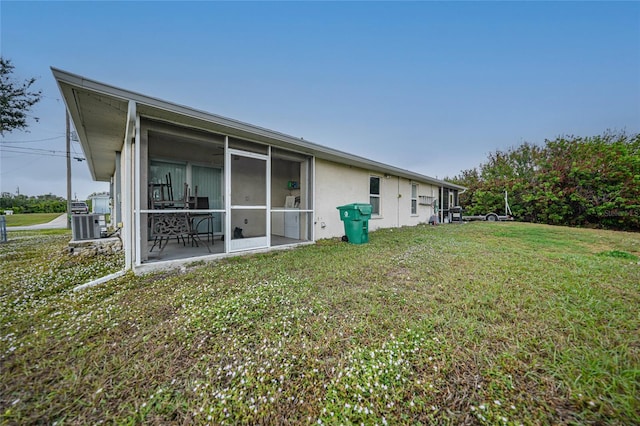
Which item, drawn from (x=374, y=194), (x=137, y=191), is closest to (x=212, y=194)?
(x=137, y=191)

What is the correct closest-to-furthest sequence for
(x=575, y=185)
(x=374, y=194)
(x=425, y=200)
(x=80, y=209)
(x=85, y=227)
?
1. (x=85, y=227)
2. (x=374, y=194)
3. (x=425, y=200)
4. (x=575, y=185)
5. (x=80, y=209)

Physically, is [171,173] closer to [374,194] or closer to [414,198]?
[374,194]

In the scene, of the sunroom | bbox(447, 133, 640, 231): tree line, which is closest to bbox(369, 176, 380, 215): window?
the sunroom

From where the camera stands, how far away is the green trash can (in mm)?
5621

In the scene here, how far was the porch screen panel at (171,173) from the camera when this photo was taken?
18.8 feet

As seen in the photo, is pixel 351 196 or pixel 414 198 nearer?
pixel 351 196

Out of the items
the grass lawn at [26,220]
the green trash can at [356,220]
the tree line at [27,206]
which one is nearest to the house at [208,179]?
the green trash can at [356,220]

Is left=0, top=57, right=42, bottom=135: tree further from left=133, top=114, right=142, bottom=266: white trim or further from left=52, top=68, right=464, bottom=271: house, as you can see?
left=133, top=114, right=142, bottom=266: white trim

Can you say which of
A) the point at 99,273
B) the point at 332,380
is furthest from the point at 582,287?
the point at 99,273

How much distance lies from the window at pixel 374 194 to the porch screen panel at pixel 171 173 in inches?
232

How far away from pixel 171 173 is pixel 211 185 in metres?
1.00

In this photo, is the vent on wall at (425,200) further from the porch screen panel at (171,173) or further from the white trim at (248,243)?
the porch screen panel at (171,173)

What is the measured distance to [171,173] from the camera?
598 cm

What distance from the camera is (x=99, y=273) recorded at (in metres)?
3.81
